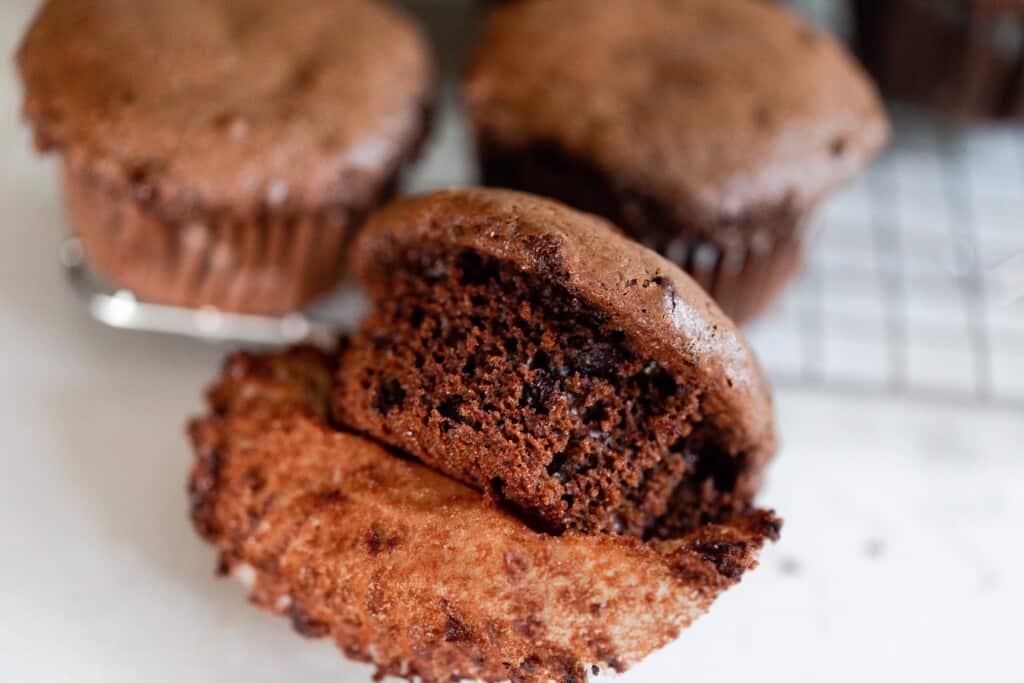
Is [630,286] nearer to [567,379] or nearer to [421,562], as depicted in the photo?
[567,379]

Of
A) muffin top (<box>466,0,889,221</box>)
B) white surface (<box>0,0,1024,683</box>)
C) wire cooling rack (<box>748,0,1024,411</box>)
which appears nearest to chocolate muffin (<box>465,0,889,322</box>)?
muffin top (<box>466,0,889,221</box>)

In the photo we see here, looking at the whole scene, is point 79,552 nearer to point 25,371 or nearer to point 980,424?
point 25,371

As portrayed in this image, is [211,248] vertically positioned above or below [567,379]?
below

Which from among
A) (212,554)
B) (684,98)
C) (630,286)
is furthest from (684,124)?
(212,554)

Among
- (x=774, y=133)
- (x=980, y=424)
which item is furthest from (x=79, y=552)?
(x=980, y=424)

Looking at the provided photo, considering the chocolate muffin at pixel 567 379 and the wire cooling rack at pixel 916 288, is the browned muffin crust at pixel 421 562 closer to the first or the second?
the chocolate muffin at pixel 567 379

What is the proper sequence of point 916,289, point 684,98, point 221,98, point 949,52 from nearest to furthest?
point 221,98 → point 684,98 → point 916,289 → point 949,52

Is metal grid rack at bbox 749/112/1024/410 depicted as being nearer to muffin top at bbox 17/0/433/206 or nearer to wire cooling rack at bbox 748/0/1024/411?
wire cooling rack at bbox 748/0/1024/411
